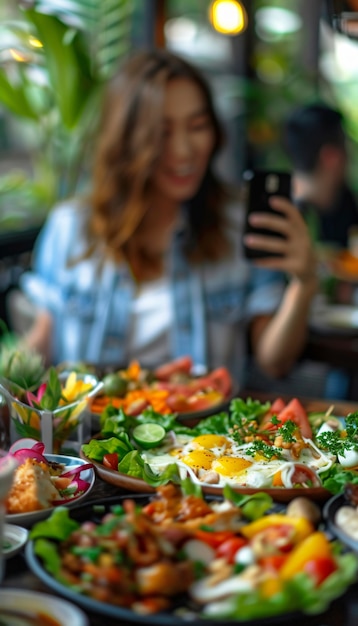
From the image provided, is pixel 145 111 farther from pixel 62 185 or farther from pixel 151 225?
pixel 62 185

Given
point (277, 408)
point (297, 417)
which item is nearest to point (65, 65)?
point (277, 408)

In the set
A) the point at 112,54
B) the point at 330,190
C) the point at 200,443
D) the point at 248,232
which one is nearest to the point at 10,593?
the point at 200,443

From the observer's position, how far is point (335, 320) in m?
3.33

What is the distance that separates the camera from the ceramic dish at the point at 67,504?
132 centimetres

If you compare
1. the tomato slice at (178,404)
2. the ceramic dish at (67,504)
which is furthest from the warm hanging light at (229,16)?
the ceramic dish at (67,504)

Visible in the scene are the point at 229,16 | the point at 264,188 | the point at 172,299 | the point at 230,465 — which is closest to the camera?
the point at 230,465

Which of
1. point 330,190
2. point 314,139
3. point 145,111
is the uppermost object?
point 145,111

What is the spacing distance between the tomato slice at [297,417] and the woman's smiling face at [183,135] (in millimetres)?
1265

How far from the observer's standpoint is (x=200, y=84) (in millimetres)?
2934

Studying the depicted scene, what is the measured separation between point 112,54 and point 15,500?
10.9 ft

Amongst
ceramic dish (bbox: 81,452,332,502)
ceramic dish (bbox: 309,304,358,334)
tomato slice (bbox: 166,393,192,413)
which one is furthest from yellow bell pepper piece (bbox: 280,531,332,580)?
ceramic dish (bbox: 309,304,358,334)

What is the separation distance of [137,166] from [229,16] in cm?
141

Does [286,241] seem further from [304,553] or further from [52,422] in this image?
[304,553]

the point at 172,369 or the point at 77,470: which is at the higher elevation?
the point at 77,470
